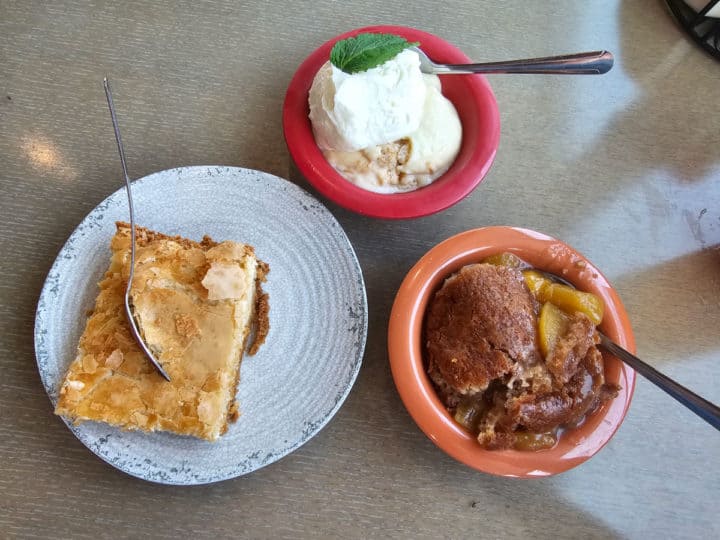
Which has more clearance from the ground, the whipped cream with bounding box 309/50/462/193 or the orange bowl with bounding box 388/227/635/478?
the whipped cream with bounding box 309/50/462/193

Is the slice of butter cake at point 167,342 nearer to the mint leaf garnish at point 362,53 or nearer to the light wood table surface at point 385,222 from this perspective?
the light wood table surface at point 385,222

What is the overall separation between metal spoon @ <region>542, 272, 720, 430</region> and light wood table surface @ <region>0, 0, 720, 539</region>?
34cm

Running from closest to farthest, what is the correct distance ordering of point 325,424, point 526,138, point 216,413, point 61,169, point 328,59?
1. point 216,413
2. point 325,424
3. point 328,59
4. point 61,169
5. point 526,138

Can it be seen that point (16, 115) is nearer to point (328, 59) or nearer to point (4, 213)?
point (4, 213)

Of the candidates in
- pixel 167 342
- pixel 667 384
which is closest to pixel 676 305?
pixel 667 384

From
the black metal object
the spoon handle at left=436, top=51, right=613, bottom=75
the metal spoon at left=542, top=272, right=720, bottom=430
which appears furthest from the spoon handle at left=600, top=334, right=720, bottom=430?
the black metal object

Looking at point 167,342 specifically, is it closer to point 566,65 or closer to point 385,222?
point 385,222

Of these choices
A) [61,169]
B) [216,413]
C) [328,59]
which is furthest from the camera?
[61,169]

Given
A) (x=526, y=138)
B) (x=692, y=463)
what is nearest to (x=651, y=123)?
(x=526, y=138)

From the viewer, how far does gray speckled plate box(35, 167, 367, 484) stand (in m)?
1.24

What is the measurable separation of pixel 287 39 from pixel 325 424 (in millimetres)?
1177

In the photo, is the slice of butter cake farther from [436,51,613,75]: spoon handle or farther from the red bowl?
[436,51,613,75]: spoon handle

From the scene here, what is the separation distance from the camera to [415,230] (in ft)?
5.05

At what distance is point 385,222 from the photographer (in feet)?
5.04
